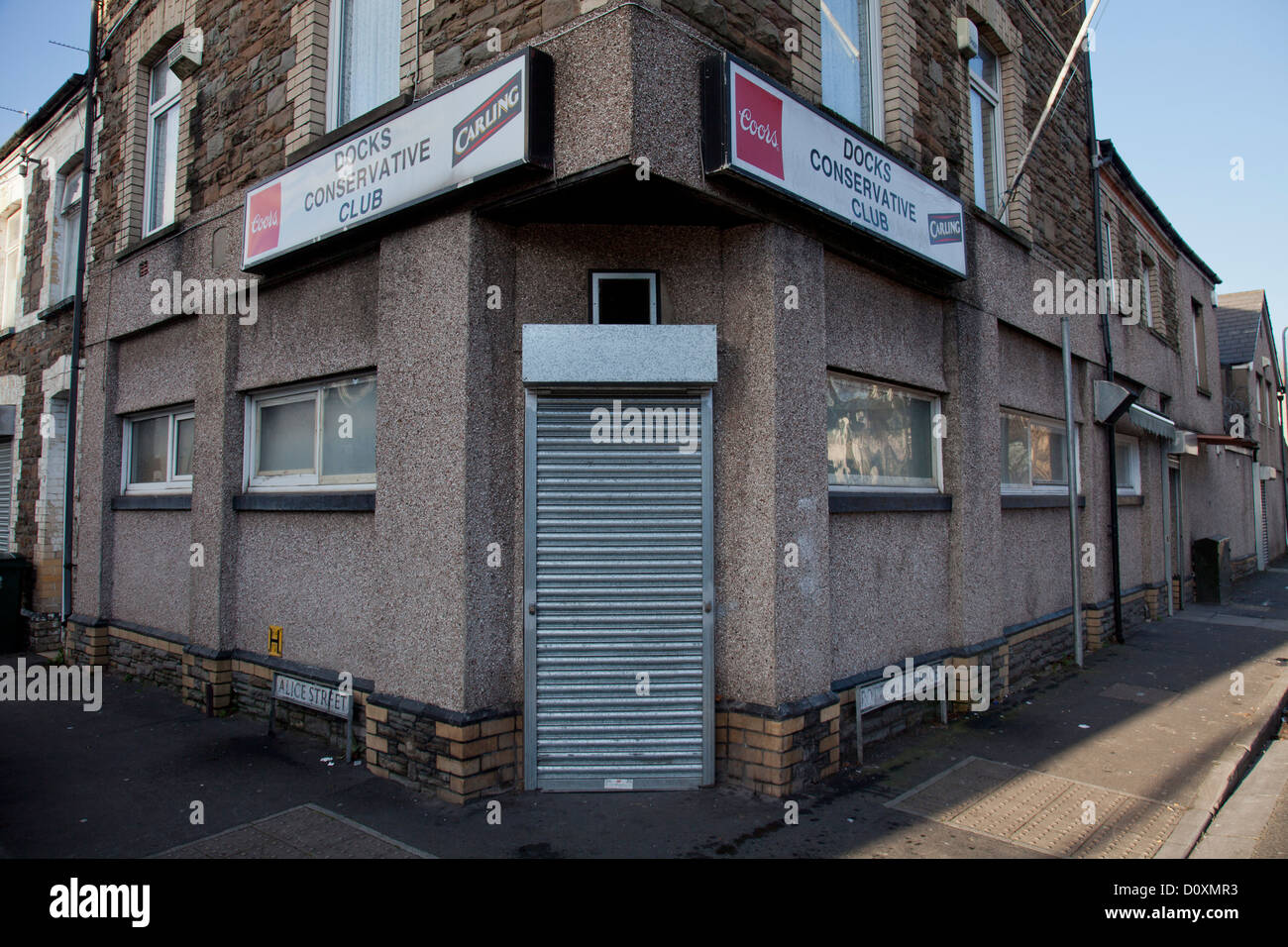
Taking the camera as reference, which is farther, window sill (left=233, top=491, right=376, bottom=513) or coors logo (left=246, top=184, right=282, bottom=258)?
coors logo (left=246, top=184, right=282, bottom=258)

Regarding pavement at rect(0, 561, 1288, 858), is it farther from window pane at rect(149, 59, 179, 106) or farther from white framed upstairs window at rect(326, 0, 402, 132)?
window pane at rect(149, 59, 179, 106)

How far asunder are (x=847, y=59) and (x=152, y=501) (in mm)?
7962

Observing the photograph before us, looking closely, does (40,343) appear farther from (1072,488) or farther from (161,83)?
Result: (1072,488)

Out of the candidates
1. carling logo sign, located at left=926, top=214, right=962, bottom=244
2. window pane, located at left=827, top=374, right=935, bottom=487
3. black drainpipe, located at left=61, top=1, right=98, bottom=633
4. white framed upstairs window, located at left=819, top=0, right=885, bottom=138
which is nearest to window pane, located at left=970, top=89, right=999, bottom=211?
carling logo sign, located at left=926, top=214, right=962, bottom=244

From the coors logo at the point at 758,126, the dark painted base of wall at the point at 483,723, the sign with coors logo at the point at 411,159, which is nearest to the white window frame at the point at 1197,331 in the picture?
the dark painted base of wall at the point at 483,723

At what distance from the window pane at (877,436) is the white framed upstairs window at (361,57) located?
4.30 meters

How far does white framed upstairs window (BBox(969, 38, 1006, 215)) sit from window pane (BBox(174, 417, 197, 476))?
28.5 ft

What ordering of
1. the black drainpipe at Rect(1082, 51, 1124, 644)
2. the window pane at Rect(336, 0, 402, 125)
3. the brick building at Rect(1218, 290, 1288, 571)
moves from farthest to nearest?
the brick building at Rect(1218, 290, 1288, 571), the black drainpipe at Rect(1082, 51, 1124, 644), the window pane at Rect(336, 0, 402, 125)

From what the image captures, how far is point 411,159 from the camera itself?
17.1ft

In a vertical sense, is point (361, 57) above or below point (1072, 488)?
above

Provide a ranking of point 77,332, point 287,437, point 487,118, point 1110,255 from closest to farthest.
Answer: point 487,118 → point 287,437 → point 77,332 → point 1110,255

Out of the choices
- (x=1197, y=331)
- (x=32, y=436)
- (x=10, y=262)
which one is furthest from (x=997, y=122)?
(x=10, y=262)

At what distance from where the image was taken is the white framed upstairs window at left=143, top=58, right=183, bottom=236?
886 centimetres

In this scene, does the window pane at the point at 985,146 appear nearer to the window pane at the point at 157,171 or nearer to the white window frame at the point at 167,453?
the white window frame at the point at 167,453
